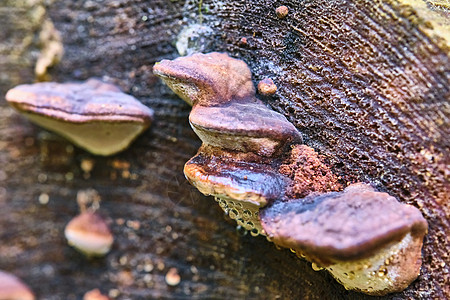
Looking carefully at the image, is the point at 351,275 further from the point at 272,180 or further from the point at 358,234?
the point at 272,180

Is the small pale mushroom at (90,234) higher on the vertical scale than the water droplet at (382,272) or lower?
lower

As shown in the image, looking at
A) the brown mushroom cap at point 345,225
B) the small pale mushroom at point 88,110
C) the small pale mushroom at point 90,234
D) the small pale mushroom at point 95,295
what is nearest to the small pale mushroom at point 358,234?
the brown mushroom cap at point 345,225

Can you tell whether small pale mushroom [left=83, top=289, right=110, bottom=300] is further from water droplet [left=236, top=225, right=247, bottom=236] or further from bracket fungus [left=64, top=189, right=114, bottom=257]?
water droplet [left=236, top=225, right=247, bottom=236]

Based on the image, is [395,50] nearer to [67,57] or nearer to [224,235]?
[224,235]

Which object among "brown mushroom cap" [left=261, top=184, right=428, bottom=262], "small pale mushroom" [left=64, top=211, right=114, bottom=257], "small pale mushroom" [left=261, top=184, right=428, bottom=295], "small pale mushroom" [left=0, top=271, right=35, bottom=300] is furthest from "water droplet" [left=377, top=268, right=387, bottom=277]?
"small pale mushroom" [left=0, top=271, right=35, bottom=300]

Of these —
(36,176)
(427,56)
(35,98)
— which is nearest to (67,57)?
(35,98)

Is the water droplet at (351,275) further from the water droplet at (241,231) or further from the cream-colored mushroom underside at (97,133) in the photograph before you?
the cream-colored mushroom underside at (97,133)
